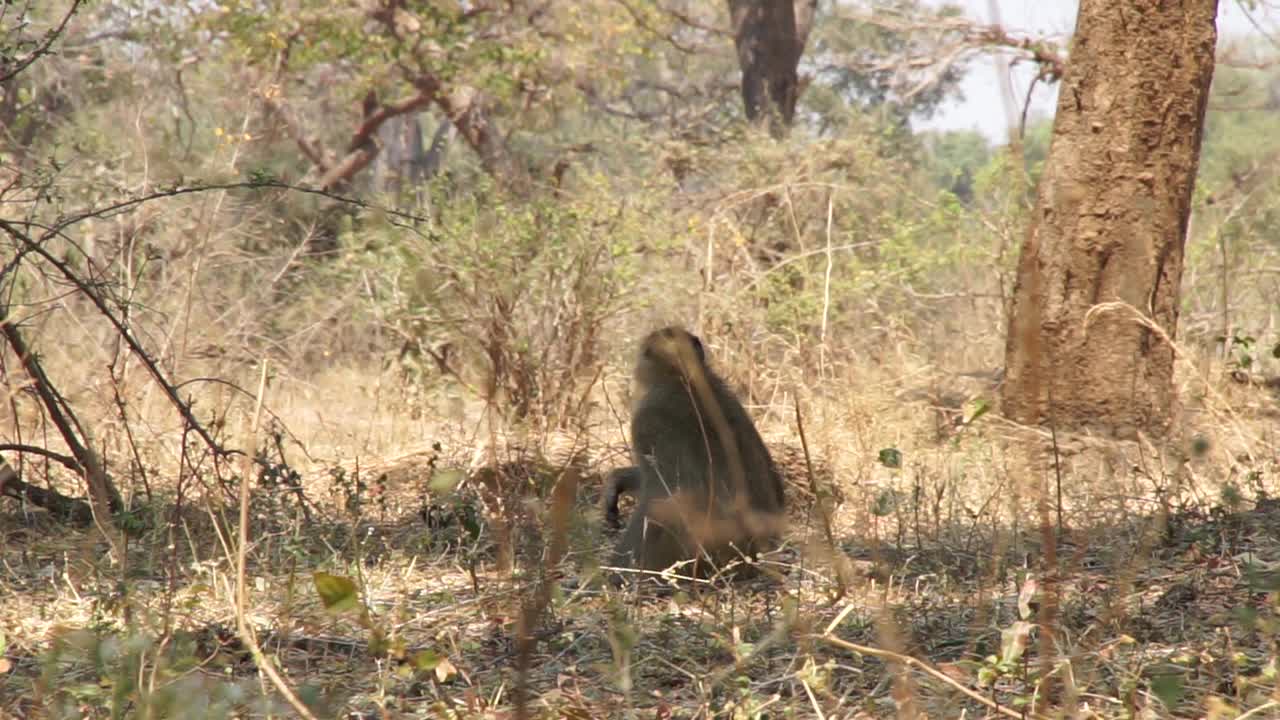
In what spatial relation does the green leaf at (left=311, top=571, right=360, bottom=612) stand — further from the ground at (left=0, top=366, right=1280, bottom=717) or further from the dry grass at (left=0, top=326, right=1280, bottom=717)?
the dry grass at (left=0, top=326, right=1280, bottom=717)

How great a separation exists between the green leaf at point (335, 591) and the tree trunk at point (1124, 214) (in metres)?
4.80

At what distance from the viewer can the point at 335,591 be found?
2148 millimetres

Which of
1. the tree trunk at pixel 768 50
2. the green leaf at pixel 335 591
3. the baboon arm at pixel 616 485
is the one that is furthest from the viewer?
the tree trunk at pixel 768 50

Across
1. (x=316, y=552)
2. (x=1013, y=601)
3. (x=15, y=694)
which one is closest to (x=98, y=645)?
(x=15, y=694)

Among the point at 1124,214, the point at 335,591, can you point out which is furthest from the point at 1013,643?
the point at 1124,214

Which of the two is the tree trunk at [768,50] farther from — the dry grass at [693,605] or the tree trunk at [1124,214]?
the dry grass at [693,605]

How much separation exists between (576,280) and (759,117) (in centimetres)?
644

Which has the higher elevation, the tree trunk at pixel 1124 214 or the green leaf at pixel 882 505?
the tree trunk at pixel 1124 214

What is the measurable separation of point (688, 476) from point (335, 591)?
249 cm

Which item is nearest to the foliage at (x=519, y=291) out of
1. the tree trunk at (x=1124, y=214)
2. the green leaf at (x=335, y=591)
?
the tree trunk at (x=1124, y=214)

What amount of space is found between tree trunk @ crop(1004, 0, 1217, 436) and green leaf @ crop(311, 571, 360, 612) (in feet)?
15.8

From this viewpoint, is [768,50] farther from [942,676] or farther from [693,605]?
[942,676]

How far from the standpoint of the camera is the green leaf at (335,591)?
2.13 metres

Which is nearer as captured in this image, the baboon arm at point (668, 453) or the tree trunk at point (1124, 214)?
the baboon arm at point (668, 453)
